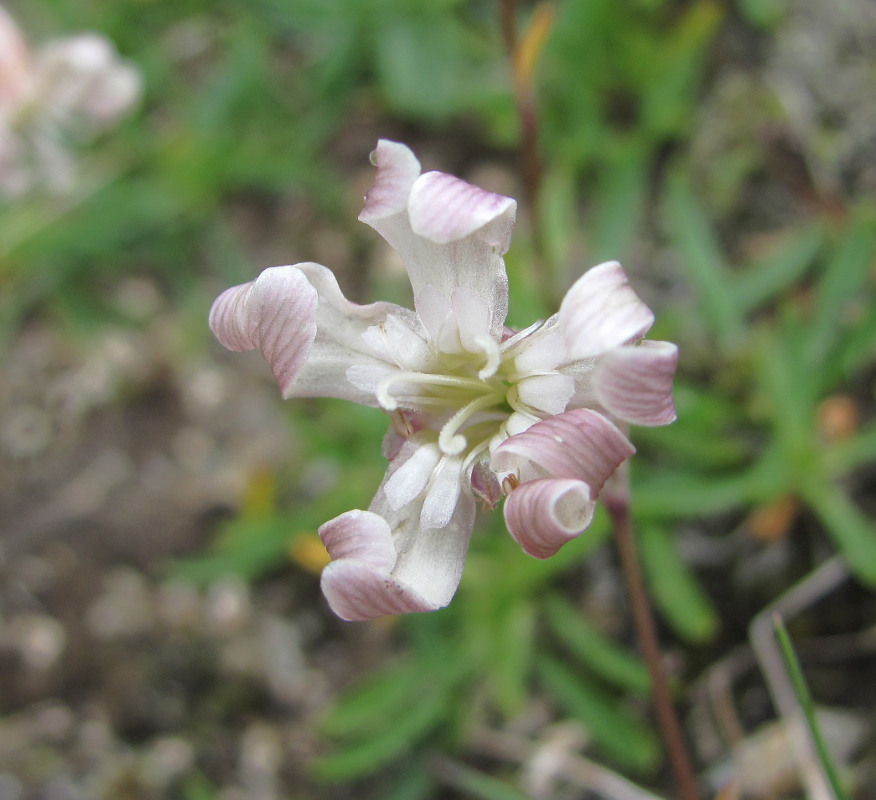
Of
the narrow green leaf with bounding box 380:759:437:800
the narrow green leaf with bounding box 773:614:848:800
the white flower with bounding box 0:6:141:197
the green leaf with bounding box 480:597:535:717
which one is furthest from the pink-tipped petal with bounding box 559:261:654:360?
the white flower with bounding box 0:6:141:197

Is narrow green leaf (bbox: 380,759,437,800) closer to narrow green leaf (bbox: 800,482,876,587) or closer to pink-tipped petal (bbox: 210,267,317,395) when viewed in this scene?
narrow green leaf (bbox: 800,482,876,587)

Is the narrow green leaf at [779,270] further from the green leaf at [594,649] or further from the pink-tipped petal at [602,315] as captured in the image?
the pink-tipped petal at [602,315]

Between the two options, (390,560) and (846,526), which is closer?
(390,560)

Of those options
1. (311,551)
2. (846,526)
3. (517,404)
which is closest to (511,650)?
(311,551)

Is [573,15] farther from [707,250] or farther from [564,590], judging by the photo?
[564,590]

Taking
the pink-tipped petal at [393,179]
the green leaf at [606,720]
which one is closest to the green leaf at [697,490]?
the green leaf at [606,720]

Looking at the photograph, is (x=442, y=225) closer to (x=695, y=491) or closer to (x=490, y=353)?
(x=490, y=353)

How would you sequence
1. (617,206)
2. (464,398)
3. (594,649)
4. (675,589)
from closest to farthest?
(464,398) → (675,589) → (594,649) → (617,206)
